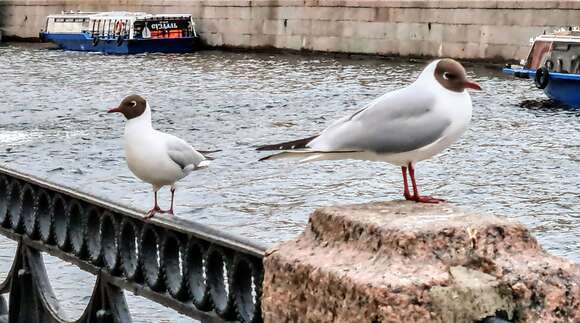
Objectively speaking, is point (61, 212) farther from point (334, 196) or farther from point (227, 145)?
point (227, 145)

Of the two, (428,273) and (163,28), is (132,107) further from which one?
(163,28)

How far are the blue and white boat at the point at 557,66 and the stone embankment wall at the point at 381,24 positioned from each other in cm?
516

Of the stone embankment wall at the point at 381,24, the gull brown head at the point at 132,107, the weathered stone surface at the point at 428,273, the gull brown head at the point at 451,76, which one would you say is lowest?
the stone embankment wall at the point at 381,24

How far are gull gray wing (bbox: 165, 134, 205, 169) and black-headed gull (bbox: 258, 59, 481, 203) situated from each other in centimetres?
160

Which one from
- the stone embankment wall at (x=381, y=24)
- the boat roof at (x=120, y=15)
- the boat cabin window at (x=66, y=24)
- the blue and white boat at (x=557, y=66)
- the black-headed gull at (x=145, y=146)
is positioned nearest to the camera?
the black-headed gull at (x=145, y=146)

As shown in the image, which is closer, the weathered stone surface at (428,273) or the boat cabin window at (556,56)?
the weathered stone surface at (428,273)

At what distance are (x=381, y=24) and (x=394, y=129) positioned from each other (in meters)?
24.5

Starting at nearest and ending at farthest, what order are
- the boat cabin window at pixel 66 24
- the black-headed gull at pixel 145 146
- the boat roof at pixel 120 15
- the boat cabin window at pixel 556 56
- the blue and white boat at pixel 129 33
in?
the black-headed gull at pixel 145 146 → the boat cabin window at pixel 556 56 → the blue and white boat at pixel 129 33 → the boat roof at pixel 120 15 → the boat cabin window at pixel 66 24

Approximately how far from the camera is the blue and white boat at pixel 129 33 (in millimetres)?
30781

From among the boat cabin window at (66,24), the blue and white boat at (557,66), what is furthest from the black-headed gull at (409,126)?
the boat cabin window at (66,24)

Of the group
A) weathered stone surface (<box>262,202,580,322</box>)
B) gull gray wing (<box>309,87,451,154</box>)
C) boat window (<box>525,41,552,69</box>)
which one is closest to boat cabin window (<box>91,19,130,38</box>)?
boat window (<box>525,41,552,69</box>)

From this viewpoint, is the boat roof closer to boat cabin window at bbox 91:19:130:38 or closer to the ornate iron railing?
boat cabin window at bbox 91:19:130:38

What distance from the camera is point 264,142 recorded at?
13648mm

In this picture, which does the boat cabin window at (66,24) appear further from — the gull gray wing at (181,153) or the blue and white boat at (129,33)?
the gull gray wing at (181,153)
